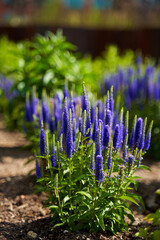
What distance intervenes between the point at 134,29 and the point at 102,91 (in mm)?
9533

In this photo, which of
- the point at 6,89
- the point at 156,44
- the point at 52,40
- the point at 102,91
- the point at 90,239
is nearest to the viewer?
the point at 90,239

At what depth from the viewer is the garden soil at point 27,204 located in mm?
3430

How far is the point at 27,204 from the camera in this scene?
4.28 meters

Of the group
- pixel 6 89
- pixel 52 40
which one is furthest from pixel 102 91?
pixel 6 89

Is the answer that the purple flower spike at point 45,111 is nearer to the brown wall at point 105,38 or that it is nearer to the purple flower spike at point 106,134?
the purple flower spike at point 106,134

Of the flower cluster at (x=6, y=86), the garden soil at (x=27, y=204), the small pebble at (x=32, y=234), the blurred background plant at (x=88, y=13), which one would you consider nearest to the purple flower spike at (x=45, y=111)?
the garden soil at (x=27, y=204)

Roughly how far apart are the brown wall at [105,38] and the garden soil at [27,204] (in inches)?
402

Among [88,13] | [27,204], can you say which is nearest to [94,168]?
[27,204]

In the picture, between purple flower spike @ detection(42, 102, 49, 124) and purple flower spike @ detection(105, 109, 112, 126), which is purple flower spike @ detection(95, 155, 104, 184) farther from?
purple flower spike @ detection(42, 102, 49, 124)

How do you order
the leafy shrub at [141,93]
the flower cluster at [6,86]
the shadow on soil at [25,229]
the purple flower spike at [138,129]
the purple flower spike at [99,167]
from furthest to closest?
the flower cluster at [6,86]
the leafy shrub at [141,93]
the shadow on soil at [25,229]
the purple flower spike at [138,129]
the purple flower spike at [99,167]

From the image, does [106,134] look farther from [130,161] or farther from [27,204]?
[27,204]

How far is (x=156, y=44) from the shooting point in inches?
579

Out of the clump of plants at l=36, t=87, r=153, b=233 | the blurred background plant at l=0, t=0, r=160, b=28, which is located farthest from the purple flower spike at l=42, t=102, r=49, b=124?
the blurred background plant at l=0, t=0, r=160, b=28

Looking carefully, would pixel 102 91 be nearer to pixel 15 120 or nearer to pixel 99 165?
pixel 15 120
